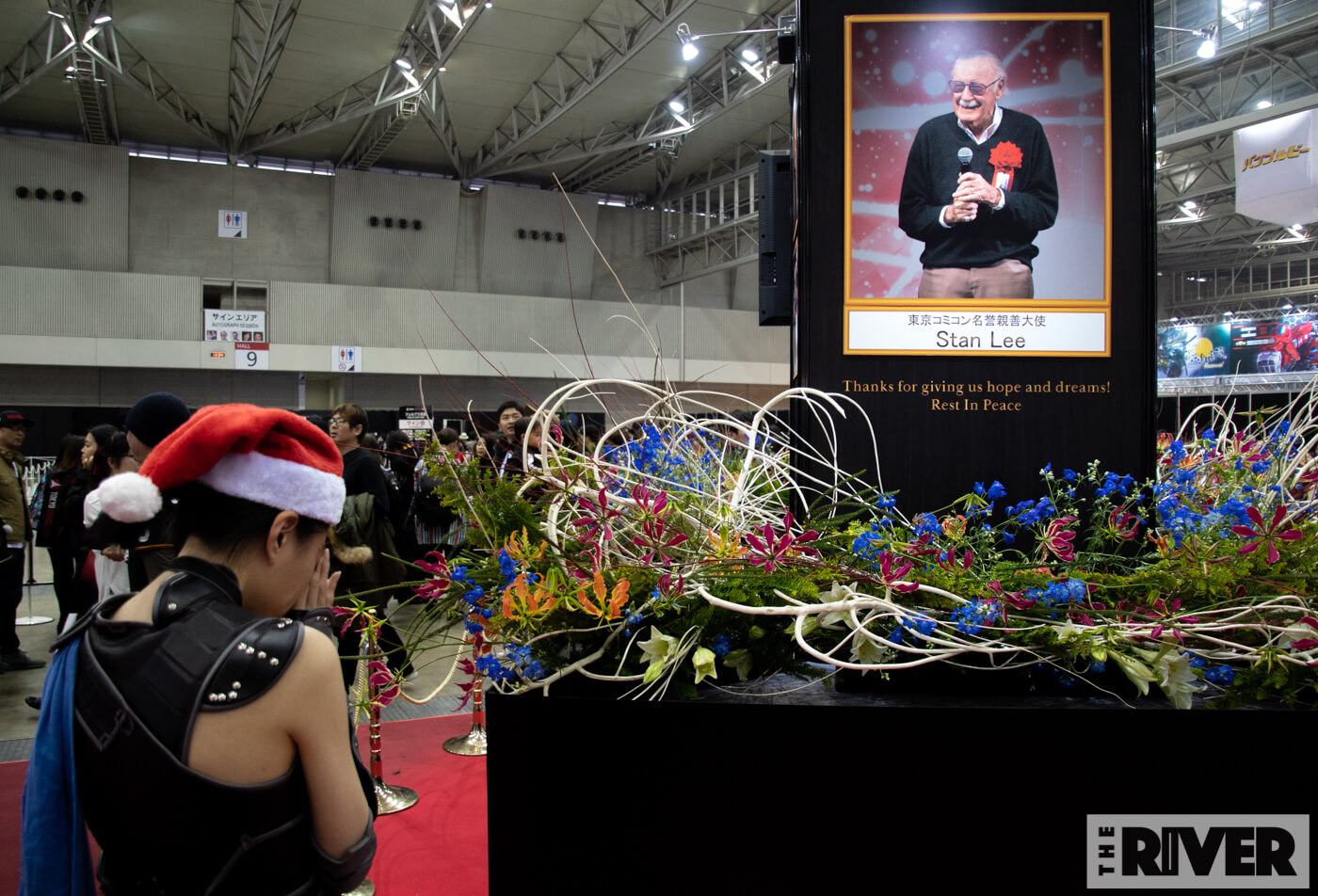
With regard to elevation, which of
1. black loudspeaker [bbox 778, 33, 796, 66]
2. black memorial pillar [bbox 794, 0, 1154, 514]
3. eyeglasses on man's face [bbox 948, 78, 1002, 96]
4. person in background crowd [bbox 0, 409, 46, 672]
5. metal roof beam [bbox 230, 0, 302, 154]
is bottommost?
person in background crowd [bbox 0, 409, 46, 672]

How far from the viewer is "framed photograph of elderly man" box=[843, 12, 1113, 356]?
1.93 m

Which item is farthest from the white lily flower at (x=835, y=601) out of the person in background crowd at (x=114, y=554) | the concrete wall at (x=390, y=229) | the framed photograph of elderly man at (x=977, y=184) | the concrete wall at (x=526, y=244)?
the concrete wall at (x=526, y=244)

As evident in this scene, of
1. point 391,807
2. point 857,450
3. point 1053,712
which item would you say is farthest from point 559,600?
point 391,807

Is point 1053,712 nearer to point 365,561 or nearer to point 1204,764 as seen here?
point 1204,764

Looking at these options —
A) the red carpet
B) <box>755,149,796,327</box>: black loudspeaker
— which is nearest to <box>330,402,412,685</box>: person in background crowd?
the red carpet

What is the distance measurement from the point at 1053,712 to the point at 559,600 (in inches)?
25.7

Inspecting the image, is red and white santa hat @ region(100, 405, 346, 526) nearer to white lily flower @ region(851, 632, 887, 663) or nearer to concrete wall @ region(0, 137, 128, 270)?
white lily flower @ region(851, 632, 887, 663)

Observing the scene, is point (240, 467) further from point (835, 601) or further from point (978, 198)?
point (978, 198)

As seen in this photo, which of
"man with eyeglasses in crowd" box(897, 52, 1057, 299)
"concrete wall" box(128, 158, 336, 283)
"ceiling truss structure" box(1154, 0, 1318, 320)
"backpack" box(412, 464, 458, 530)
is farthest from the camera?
"concrete wall" box(128, 158, 336, 283)

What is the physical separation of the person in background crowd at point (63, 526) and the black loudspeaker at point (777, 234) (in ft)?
13.5

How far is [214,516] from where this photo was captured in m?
1.03

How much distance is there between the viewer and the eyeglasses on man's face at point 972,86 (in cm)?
195

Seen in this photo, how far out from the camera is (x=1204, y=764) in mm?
1122

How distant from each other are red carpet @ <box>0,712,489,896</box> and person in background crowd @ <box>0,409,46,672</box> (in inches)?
66.9
